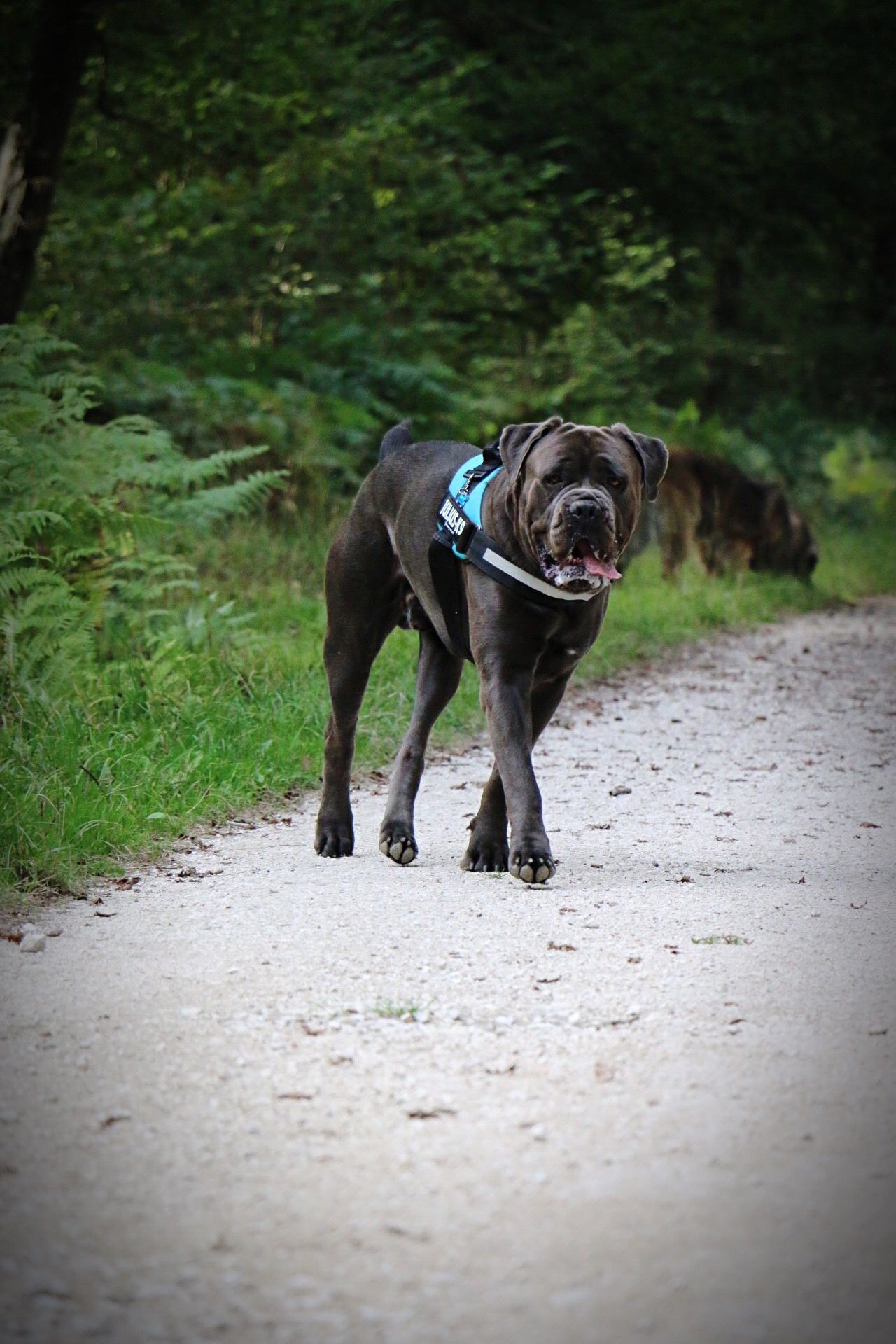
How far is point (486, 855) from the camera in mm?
5309

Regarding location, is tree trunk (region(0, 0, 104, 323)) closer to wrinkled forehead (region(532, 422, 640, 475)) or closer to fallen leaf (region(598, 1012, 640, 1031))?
wrinkled forehead (region(532, 422, 640, 475))

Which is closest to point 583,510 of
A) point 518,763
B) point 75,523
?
point 518,763

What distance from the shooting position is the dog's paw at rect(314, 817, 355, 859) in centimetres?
559

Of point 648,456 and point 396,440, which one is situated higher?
point 648,456

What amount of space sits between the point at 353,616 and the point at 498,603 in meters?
0.93

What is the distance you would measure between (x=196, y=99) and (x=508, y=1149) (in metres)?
13.6

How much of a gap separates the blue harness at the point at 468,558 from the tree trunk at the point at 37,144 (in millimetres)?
7749

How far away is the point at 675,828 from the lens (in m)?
6.06

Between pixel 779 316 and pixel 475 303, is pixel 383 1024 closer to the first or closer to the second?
pixel 475 303

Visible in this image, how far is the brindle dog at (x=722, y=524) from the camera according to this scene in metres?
14.6

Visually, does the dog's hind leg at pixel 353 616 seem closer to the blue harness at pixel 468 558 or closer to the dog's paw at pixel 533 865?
the blue harness at pixel 468 558

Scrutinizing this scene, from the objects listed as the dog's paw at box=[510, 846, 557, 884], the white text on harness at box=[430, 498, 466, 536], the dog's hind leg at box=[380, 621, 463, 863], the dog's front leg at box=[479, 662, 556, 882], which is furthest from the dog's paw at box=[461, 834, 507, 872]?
the white text on harness at box=[430, 498, 466, 536]

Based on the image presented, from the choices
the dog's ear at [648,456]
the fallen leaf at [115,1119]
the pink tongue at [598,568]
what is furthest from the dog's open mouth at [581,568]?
the fallen leaf at [115,1119]

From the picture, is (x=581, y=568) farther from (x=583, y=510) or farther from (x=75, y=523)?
(x=75, y=523)
